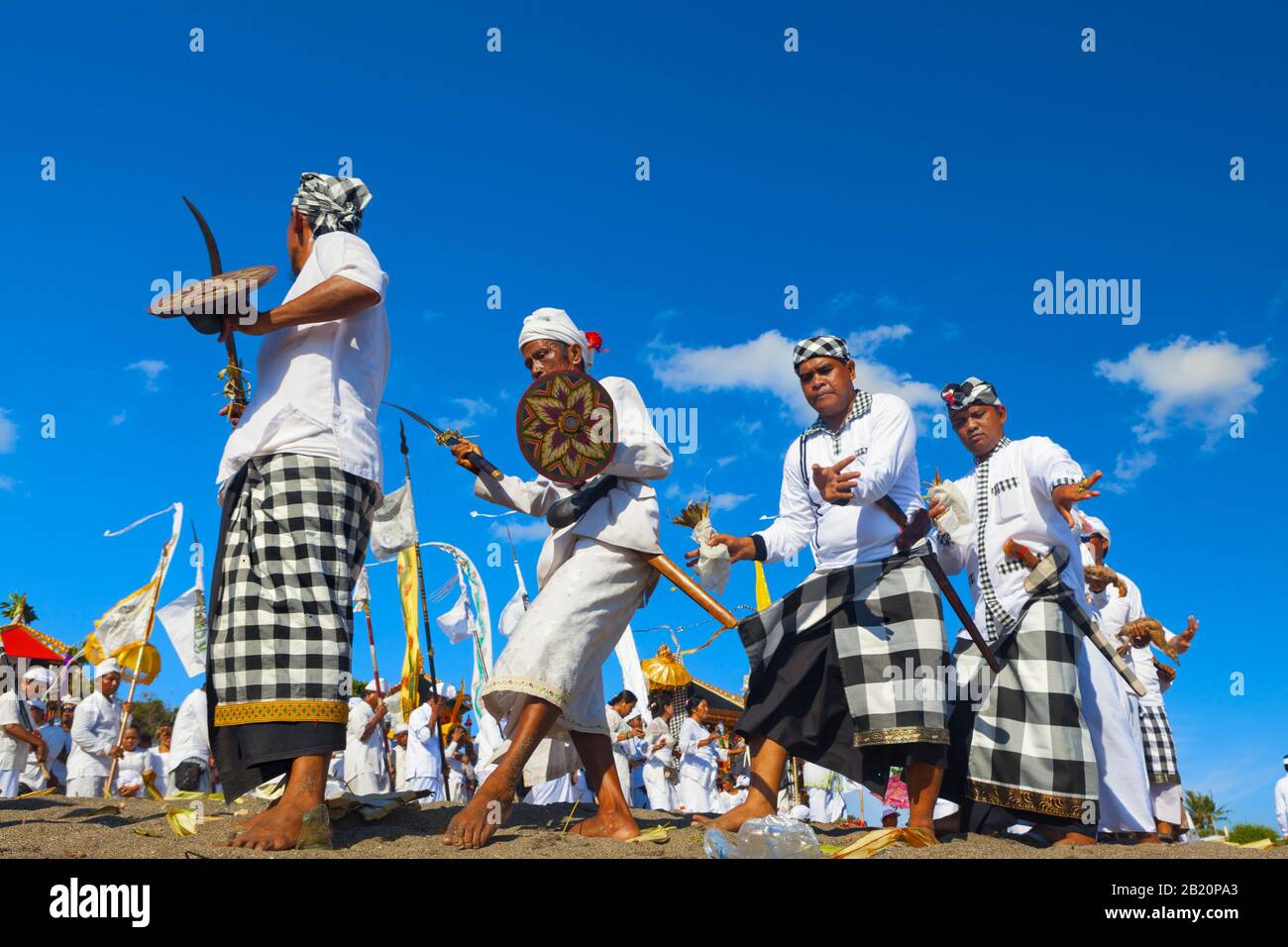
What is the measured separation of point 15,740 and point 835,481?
11.7 m

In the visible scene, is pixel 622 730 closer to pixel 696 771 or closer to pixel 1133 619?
pixel 696 771

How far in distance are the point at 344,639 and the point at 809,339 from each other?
8.34 feet

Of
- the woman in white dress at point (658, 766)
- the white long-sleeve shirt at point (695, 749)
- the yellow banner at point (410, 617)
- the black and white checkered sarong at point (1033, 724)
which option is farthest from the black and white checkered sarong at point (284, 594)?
the white long-sleeve shirt at point (695, 749)

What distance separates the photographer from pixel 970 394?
5859 mm

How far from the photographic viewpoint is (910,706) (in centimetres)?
458

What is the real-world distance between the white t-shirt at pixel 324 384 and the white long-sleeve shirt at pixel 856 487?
6.36 feet

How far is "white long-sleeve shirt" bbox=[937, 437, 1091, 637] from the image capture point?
536 cm

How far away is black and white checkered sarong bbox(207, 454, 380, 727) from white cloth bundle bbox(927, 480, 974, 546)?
3.01m

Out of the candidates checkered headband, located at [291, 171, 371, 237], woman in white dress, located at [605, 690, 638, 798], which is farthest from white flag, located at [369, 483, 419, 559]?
checkered headband, located at [291, 171, 371, 237]

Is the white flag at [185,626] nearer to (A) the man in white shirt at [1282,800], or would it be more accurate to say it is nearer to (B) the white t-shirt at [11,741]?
(B) the white t-shirt at [11,741]

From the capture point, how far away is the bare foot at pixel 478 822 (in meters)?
3.77

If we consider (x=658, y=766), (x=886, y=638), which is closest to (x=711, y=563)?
(x=886, y=638)
